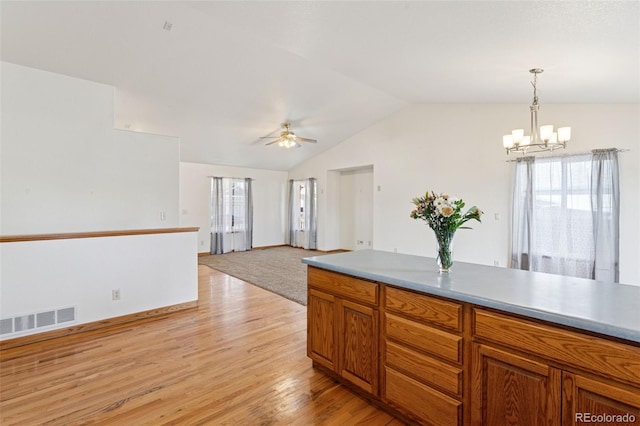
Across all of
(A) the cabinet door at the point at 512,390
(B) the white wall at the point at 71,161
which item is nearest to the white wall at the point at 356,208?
(B) the white wall at the point at 71,161

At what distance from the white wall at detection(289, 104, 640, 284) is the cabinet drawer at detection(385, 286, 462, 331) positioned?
4116 mm

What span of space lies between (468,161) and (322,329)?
4.46 metres

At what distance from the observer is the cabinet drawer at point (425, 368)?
1.56 meters

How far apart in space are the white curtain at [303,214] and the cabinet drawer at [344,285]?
6.27 meters

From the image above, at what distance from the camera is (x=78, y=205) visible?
12.7ft

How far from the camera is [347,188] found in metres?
8.67

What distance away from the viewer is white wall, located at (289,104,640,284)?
13.1 ft

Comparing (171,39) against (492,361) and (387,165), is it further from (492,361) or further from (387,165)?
(387,165)

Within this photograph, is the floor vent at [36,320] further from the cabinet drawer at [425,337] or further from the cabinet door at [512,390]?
the cabinet door at [512,390]

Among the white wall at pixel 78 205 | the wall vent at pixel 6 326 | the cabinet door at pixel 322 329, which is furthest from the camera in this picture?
the white wall at pixel 78 205

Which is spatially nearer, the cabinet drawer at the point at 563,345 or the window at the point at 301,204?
the cabinet drawer at the point at 563,345

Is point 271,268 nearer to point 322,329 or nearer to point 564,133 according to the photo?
point 322,329

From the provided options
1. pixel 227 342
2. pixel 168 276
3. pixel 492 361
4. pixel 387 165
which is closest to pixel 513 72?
pixel 492 361

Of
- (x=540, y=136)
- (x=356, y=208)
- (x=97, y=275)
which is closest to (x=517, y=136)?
(x=540, y=136)
